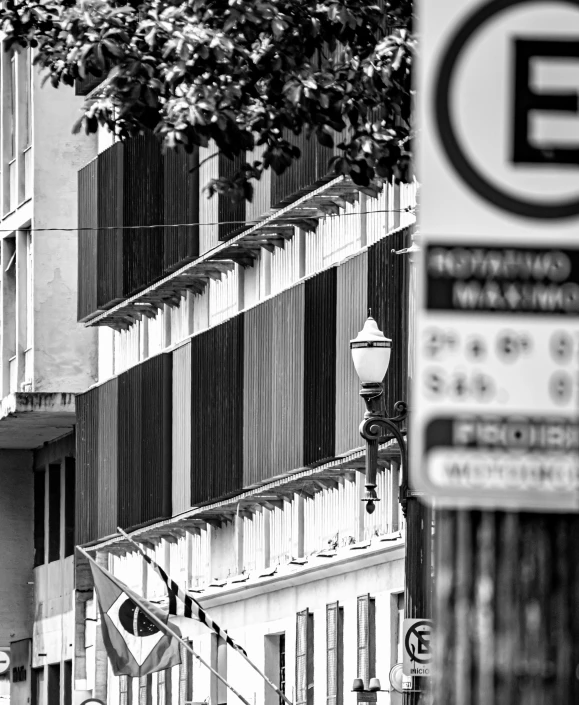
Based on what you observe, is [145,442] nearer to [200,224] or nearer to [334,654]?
[200,224]

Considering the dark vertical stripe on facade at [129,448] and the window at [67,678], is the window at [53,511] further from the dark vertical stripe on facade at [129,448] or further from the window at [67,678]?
the dark vertical stripe on facade at [129,448]

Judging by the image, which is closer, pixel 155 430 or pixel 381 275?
pixel 381 275

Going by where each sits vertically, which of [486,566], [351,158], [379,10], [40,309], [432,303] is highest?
[40,309]

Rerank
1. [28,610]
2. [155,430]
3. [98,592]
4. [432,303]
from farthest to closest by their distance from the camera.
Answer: [28,610] < [155,430] < [98,592] < [432,303]

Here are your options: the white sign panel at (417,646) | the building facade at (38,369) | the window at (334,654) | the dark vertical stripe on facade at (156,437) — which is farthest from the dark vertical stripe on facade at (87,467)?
the white sign panel at (417,646)

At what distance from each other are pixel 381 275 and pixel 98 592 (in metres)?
4.81

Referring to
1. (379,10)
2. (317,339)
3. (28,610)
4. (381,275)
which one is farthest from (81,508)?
(379,10)

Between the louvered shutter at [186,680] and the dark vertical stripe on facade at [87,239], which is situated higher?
the dark vertical stripe on facade at [87,239]

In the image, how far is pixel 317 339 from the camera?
26844 mm

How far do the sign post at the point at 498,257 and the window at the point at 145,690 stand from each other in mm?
31818

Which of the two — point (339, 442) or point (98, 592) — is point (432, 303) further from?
point (339, 442)

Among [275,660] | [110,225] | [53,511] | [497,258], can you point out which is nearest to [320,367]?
[275,660]

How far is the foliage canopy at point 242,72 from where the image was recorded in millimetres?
11859

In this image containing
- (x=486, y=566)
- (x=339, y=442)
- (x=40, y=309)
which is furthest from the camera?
(x=40, y=309)
